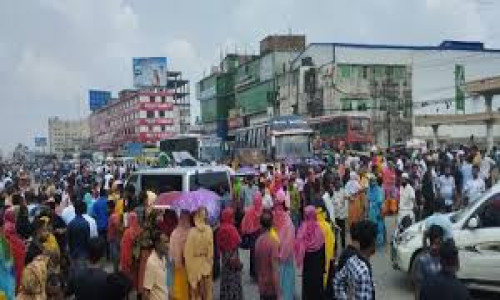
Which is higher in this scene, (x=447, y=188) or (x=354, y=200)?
(x=447, y=188)

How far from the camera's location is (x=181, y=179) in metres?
13.7

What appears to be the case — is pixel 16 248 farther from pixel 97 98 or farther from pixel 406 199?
pixel 97 98

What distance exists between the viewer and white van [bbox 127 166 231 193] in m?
13.7

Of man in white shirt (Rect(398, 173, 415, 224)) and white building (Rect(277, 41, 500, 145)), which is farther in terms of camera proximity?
white building (Rect(277, 41, 500, 145))

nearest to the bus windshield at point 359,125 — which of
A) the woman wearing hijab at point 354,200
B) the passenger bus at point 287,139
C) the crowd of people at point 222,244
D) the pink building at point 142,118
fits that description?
the passenger bus at point 287,139

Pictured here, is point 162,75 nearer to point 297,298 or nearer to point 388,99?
point 388,99

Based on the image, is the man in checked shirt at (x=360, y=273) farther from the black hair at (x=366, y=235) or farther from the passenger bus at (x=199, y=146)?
the passenger bus at (x=199, y=146)

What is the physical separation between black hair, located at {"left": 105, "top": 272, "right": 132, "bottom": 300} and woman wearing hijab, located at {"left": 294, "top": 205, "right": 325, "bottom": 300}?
4.40 m

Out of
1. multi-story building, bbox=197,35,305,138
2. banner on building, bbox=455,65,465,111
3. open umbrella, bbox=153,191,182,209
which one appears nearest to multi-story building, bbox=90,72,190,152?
multi-story building, bbox=197,35,305,138

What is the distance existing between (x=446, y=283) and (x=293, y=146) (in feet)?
104

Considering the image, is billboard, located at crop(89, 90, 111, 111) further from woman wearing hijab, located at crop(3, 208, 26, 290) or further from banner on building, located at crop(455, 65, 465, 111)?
woman wearing hijab, located at crop(3, 208, 26, 290)

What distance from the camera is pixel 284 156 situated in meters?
36.8

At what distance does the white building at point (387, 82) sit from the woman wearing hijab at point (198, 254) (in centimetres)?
5412

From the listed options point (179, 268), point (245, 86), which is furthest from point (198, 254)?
point (245, 86)
